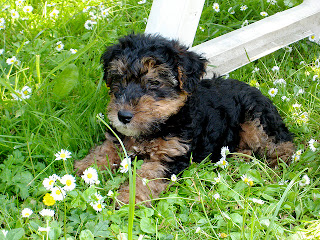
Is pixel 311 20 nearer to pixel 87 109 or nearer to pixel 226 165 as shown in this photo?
pixel 226 165

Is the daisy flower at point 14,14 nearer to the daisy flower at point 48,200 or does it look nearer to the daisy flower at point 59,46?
the daisy flower at point 59,46

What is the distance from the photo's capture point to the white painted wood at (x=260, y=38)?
4.70 metres

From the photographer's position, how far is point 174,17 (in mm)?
4160

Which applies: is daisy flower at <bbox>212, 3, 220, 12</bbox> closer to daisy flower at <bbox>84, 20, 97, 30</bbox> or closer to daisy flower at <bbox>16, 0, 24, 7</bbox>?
daisy flower at <bbox>84, 20, 97, 30</bbox>

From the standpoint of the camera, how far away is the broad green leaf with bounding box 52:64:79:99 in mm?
4129

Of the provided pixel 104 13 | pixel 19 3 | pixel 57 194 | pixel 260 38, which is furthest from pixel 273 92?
pixel 19 3

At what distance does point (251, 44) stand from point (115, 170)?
2.50 m

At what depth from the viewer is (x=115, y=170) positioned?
3.62 meters

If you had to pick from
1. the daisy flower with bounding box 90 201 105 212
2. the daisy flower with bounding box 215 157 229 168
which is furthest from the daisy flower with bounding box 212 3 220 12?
the daisy flower with bounding box 90 201 105 212

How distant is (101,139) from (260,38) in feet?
8.04

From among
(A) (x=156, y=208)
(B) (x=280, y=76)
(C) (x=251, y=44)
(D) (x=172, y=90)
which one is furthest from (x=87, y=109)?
(B) (x=280, y=76)

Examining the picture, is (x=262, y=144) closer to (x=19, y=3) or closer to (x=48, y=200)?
(x=48, y=200)

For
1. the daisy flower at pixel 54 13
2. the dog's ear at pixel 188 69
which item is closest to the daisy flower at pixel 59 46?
the daisy flower at pixel 54 13

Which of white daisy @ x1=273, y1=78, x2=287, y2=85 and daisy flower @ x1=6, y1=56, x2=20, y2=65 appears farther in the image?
white daisy @ x1=273, y1=78, x2=287, y2=85
